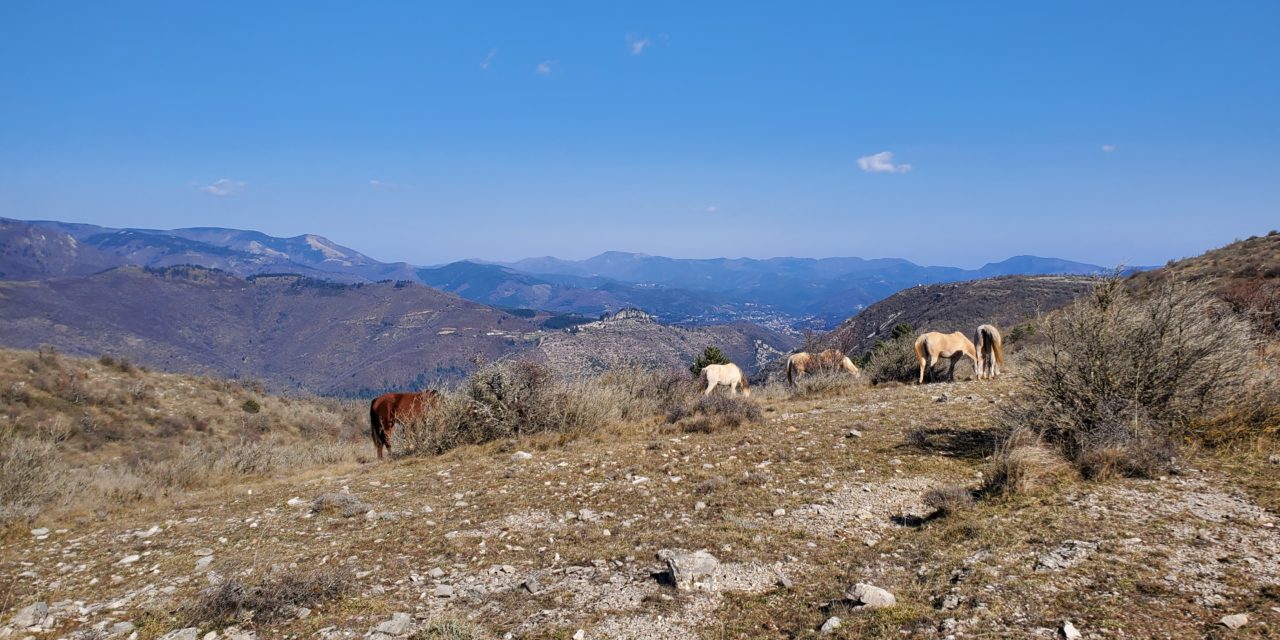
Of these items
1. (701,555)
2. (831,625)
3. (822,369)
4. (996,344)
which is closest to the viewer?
(831,625)

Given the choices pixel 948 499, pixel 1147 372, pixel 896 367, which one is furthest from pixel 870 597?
pixel 896 367

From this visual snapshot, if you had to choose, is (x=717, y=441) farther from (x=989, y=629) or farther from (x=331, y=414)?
(x=331, y=414)

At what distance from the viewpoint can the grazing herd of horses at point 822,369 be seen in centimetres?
1085

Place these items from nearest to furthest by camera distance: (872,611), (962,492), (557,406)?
1. (872,611)
2. (962,492)
3. (557,406)

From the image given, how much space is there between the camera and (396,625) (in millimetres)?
3414

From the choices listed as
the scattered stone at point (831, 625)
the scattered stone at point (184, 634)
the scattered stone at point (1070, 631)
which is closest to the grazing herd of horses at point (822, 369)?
the scattered stone at point (184, 634)

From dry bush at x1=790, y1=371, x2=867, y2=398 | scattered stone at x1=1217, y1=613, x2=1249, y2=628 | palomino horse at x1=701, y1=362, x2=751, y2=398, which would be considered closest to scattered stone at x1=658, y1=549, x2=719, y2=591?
scattered stone at x1=1217, y1=613, x2=1249, y2=628

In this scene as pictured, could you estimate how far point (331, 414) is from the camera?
104ft

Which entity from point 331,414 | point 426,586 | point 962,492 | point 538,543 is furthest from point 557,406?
point 331,414

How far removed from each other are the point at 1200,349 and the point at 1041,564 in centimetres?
392

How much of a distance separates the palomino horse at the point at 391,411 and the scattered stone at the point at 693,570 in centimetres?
769

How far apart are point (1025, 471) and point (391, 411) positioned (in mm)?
10322

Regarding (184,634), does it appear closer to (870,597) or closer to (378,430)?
(870,597)

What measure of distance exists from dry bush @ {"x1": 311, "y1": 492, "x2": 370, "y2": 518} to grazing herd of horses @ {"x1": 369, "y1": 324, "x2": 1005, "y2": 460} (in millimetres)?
3817
